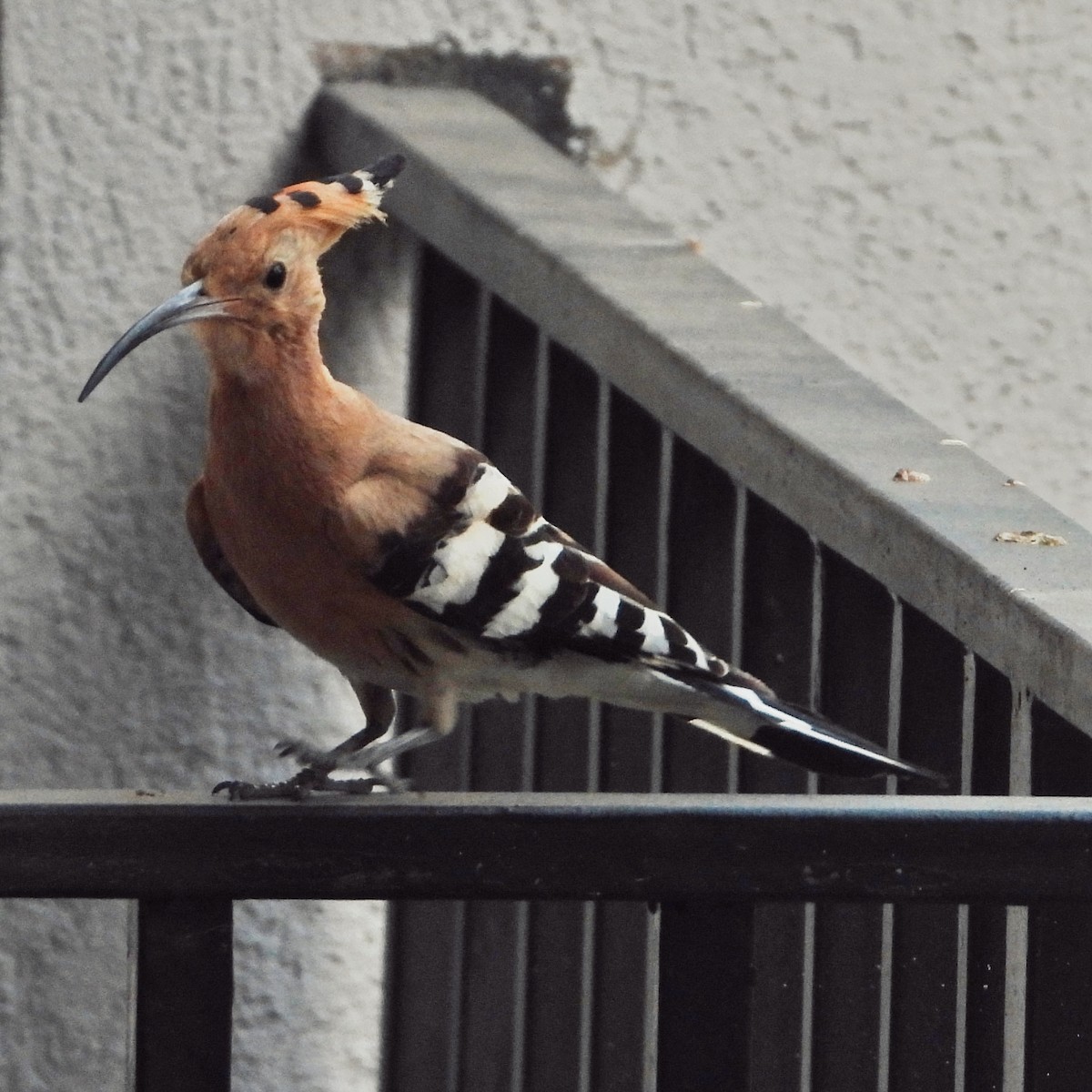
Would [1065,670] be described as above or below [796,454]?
below

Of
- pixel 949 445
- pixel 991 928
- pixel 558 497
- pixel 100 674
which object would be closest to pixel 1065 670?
pixel 991 928

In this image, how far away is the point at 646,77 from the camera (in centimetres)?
285

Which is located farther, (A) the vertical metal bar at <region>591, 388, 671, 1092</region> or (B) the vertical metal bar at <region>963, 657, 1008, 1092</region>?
(A) the vertical metal bar at <region>591, 388, 671, 1092</region>

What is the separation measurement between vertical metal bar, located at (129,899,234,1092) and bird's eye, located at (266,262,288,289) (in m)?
0.67

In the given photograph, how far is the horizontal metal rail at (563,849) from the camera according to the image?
1073 mm

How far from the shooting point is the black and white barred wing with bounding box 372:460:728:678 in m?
1.67

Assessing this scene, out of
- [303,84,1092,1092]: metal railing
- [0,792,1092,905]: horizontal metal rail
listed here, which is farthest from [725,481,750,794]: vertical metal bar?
[0,792,1092,905]: horizontal metal rail

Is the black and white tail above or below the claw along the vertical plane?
above

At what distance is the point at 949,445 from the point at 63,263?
3.98 feet

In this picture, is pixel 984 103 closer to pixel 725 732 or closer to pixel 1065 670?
pixel 725 732

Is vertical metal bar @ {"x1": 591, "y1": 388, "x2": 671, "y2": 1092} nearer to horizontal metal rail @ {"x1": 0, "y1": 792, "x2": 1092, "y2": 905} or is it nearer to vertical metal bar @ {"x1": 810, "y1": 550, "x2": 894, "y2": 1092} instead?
vertical metal bar @ {"x1": 810, "y1": 550, "x2": 894, "y2": 1092}

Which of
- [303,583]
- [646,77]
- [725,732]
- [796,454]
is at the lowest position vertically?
[725,732]

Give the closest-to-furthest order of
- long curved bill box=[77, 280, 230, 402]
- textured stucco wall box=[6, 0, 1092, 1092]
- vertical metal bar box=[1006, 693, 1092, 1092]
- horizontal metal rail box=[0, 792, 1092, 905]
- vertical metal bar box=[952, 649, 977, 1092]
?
horizontal metal rail box=[0, 792, 1092, 905] < vertical metal bar box=[1006, 693, 1092, 1092] < long curved bill box=[77, 280, 230, 402] < vertical metal bar box=[952, 649, 977, 1092] < textured stucco wall box=[6, 0, 1092, 1092]

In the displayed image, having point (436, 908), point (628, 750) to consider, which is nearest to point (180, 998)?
point (628, 750)
